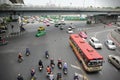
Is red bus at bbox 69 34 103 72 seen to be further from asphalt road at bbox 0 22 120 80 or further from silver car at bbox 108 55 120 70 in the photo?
silver car at bbox 108 55 120 70

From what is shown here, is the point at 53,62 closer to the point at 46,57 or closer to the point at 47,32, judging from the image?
the point at 46,57

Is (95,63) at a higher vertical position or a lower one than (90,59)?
lower

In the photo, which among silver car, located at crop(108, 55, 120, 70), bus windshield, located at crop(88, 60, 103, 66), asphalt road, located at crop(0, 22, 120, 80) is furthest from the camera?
silver car, located at crop(108, 55, 120, 70)

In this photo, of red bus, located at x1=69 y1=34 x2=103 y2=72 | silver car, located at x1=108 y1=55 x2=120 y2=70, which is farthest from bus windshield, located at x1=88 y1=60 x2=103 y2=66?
silver car, located at x1=108 y1=55 x2=120 y2=70

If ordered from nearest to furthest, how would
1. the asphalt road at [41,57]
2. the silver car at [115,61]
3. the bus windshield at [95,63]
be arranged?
the bus windshield at [95,63] < the asphalt road at [41,57] < the silver car at [115,61]

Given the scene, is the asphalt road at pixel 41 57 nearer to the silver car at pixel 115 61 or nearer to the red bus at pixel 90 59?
the silver car at pixel 115 61

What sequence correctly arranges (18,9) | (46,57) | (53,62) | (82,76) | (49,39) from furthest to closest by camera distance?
(18,9), (49,39), (46,57), (53,62), (82,76)

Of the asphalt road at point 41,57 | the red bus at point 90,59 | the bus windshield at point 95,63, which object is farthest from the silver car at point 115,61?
the bus windshield at point 95,63

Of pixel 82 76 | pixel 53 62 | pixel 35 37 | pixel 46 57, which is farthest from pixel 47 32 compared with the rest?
pixel 82 76

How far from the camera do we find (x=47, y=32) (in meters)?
68.1

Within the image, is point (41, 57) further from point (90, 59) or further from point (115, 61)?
point (115, 61)

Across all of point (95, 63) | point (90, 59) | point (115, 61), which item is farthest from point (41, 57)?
point (115, 61)

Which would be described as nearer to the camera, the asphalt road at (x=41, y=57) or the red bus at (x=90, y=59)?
the red bus at (x=90, y=59)

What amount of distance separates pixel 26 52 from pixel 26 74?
33.2 ft
